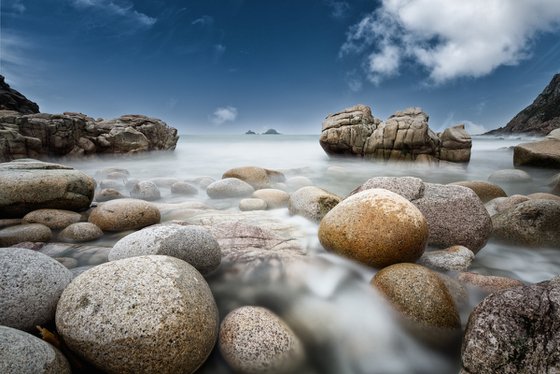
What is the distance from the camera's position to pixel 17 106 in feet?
97.8

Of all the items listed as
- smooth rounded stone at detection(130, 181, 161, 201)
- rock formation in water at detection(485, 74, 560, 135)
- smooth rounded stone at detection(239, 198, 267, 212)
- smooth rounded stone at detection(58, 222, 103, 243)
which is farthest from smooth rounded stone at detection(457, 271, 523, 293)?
rock formation in water at detection(485, 74, 560, 135)

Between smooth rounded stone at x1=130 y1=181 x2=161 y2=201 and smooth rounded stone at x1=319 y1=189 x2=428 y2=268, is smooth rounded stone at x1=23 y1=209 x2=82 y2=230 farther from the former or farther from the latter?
smooth rounded stone at x1=319 y1=189 x2=428 y2=268

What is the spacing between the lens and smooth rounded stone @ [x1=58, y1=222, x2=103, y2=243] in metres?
4.80

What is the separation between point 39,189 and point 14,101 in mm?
34730

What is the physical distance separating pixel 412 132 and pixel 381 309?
55.2ft

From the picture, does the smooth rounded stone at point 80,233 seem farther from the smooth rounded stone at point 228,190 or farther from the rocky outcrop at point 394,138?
the rocky outcrop at point 394,138

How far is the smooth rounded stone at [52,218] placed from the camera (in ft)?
17.2

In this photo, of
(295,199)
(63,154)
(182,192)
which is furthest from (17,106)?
(295,199)

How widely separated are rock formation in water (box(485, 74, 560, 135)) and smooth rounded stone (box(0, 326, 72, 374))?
86.2 m

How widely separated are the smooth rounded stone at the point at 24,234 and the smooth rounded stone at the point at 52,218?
12.2 inches

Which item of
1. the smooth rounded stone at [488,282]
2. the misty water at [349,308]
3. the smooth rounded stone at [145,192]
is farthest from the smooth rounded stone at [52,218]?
the smooth rounded stone at [488,282]

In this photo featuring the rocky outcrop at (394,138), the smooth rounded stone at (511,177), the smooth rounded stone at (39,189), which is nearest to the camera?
the smooth rounded stone at (39,189)

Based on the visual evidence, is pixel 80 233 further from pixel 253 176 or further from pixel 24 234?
pixel 253 176

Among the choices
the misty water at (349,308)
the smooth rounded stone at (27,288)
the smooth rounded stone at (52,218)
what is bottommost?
the misty water at (349,308)
